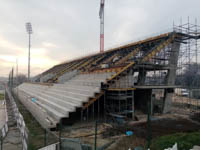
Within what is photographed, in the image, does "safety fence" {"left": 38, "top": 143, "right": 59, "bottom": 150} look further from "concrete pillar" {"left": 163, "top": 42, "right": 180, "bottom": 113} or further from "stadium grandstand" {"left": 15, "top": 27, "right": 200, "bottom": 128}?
"concrete pillar" {"left": 163, "top": 42, "right": 180, "bottom": 113}

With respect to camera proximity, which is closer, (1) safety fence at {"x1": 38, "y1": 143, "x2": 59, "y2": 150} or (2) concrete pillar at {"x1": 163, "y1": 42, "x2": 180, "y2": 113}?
(1) safety fence at {"x1": 38, "y1": 143, "x2": 59, "y2": 150}

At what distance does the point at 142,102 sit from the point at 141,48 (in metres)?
7.19

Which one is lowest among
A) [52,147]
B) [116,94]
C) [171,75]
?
[52,147]

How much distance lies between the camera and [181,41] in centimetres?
1703

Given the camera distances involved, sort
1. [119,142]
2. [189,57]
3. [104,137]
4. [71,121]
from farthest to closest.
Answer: [189,57], [71,121], [104,137], [119,142]

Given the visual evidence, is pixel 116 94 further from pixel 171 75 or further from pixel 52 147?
pixel 171 75

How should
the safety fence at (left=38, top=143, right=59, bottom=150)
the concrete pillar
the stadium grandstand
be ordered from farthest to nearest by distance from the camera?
1. the concrete pillar
2. the stadium grandstand
3. the safety fence at (left=38, top=143, right=59, bottom=150)

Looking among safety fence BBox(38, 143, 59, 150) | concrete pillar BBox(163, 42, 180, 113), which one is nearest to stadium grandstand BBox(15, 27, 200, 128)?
concrete pillar BBox(163, 42, 180, 113)

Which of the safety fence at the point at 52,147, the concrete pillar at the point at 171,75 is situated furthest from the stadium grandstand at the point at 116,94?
the safety fence at the point at 52,147

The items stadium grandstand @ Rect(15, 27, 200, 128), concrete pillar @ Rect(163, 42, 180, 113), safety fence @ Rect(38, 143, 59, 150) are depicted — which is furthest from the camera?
concrete pillar @ Rect(163, 42, 180, 113)

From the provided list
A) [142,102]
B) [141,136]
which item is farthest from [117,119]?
[142,102]

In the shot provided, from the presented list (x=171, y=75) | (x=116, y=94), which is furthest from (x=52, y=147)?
(x=171, y=75)

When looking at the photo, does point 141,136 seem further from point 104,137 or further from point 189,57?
point 189,57

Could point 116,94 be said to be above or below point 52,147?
above
